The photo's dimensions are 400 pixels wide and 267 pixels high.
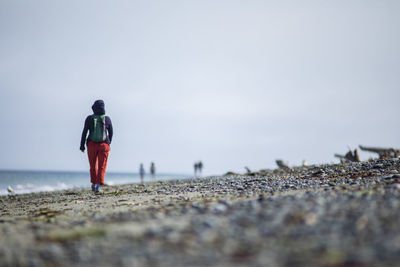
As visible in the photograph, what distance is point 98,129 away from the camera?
1035cm

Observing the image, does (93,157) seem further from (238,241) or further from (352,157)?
(352,157)

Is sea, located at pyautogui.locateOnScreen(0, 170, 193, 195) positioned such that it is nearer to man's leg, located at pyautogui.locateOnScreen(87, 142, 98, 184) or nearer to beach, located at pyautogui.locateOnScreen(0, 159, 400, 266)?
man's leg, located at pyautogui.locateOnScreen(87, 142, 98, 184)

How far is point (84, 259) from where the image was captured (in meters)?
2.67

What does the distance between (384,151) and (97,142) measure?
16.7 m

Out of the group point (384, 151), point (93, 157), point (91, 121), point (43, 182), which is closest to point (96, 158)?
point (93, 157)

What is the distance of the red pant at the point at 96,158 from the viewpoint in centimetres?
1037

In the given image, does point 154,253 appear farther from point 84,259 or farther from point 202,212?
point 202,212

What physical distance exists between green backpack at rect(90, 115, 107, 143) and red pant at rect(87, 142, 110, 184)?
19 centimetres

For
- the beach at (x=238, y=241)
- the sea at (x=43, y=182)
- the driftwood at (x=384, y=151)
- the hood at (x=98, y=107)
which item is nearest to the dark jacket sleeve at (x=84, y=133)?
the hood at (x=98, y=107)

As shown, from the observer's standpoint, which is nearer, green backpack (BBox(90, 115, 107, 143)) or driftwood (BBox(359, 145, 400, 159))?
green backpack (BBox(90, 115, 107, 143))

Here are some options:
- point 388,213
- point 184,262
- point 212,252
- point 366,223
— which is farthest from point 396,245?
point 184,262

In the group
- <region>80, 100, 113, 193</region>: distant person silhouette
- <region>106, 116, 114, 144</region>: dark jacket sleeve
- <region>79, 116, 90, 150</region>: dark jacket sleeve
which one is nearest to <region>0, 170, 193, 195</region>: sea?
<region>79, 116, 90, 150</region>: dark jacket sleeve

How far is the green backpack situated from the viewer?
1031 cm

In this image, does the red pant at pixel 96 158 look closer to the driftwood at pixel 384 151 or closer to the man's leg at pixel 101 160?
the man's leg at pixel 101 160
